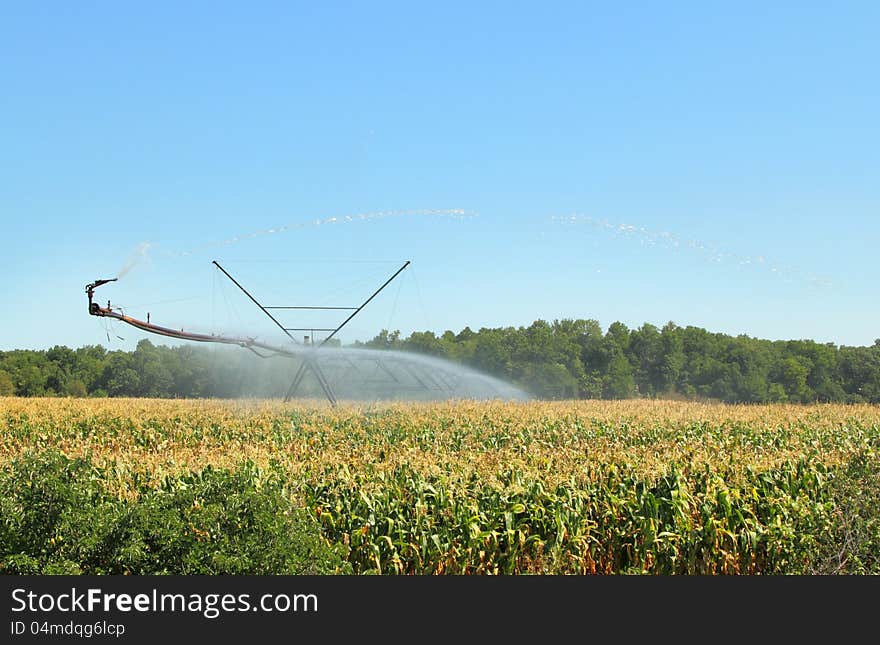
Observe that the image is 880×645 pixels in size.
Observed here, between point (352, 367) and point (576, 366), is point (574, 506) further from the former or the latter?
point (576, 366)

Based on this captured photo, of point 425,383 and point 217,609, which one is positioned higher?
point 425,383

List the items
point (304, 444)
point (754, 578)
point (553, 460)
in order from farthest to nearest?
point (304, 444)
point (553, 460)
point (754, 578)

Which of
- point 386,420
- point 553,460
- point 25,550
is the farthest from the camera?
point 386,420

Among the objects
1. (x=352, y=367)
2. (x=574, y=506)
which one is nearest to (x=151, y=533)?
(x=574, y=506)

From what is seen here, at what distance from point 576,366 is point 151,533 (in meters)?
68.3

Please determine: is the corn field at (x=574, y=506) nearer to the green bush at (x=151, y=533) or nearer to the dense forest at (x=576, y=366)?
the green bush at (x=151, y=533)

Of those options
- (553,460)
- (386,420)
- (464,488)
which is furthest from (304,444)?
(464,488)

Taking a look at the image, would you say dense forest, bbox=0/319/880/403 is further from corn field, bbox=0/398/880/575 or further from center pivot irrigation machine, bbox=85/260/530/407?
corn field, bbox=0/398/880/575

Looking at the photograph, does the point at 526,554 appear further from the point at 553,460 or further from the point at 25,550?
the point at 25,550

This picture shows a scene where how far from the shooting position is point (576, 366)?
75.2 meters

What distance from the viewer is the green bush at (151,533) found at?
8945mm

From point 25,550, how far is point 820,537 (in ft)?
39.7

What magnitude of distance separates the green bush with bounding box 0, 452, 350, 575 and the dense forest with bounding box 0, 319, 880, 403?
5724cm

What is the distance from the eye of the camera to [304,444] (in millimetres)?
20531
